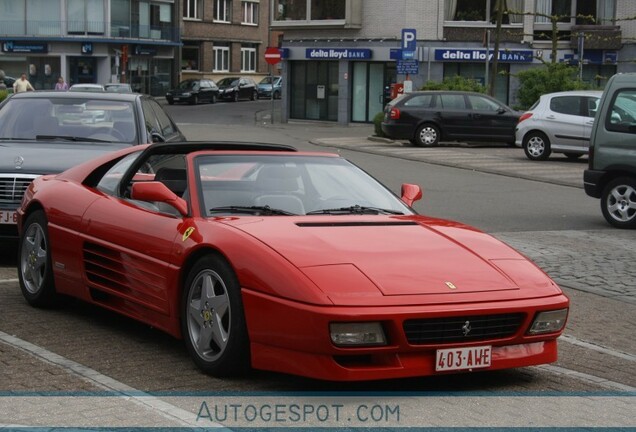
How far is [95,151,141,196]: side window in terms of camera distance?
26.7 ft

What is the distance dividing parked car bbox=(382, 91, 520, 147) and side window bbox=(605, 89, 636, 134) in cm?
1770

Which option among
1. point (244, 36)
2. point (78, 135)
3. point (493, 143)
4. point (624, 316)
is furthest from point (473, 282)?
point (244, 36)

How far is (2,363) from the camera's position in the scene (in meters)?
6.70

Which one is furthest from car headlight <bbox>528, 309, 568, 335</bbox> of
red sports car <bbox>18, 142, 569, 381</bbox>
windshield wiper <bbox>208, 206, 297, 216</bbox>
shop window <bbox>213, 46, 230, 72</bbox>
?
shop window <bbox>213, 46, 230, 72</bbox>

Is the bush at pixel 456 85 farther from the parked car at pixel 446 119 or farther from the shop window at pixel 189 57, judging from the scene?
the shop window at pixel 189 57

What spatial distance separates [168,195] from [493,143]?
95.8 feet

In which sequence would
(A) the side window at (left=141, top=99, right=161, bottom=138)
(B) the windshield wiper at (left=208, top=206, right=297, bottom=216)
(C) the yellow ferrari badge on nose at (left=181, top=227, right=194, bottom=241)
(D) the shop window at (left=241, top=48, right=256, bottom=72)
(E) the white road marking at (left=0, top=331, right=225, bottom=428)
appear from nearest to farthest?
(E) the white road marking at (left=0, top=331, right=225, bottom=428) → (C) the yellow ferrari badge on nose at (left=181, top=227, right=194, bottom=241) → (B) the windshield wiper at (left=208, top=206, right=297, bottom=216) → (A) the side window at (left=141, top=99, right=161, bottom=138) → (D) the shop window at (left=241, top=48, right=256, bottom=72)

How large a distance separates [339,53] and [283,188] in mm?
41366

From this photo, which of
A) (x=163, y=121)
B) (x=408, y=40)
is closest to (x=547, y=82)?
(x=408, y=40)

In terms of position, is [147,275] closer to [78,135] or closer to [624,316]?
[624,316]

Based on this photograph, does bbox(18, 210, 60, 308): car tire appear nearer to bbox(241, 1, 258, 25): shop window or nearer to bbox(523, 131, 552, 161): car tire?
bbox(523, 131, 552, 161): car tire

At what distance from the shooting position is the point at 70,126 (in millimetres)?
12070

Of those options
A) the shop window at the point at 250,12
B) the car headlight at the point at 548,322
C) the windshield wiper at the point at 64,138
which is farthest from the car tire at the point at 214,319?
the shop window at the point at 250,12

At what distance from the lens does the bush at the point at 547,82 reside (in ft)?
119
